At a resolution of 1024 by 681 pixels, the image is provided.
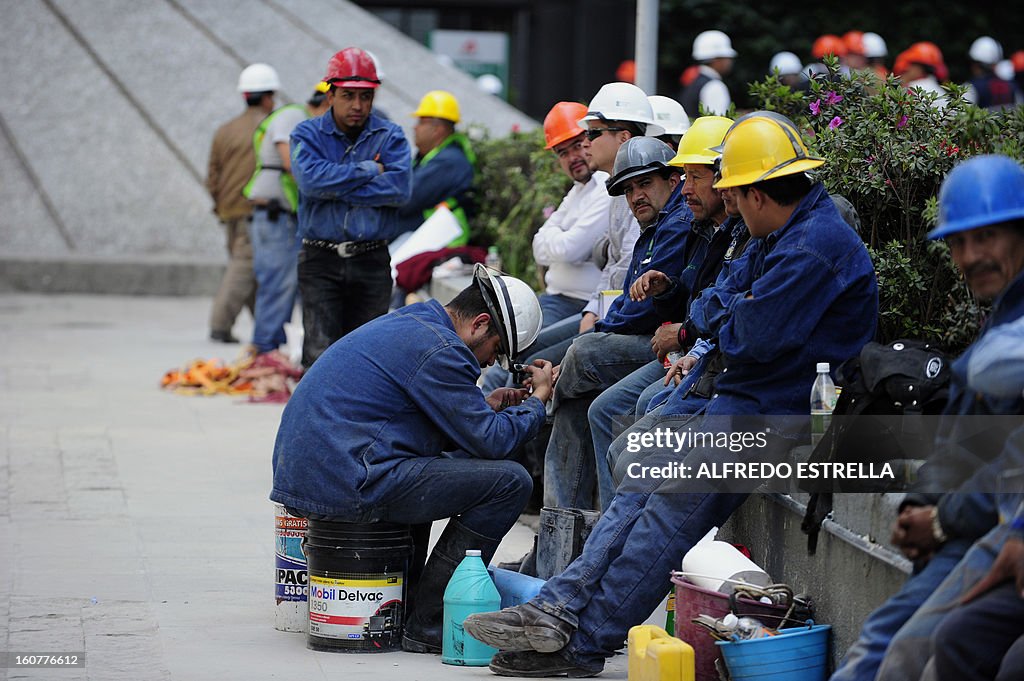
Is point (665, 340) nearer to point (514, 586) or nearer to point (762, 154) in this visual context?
point (514, 586)

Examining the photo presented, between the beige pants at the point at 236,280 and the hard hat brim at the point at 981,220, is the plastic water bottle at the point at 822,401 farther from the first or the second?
the beige pants at the point at 236,280

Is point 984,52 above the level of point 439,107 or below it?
above

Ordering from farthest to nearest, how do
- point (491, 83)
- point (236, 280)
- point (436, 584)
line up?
point (491, 83)
point (236, 280)
point (436, 584)

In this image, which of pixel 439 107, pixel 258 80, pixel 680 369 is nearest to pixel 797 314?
pixel 680 369

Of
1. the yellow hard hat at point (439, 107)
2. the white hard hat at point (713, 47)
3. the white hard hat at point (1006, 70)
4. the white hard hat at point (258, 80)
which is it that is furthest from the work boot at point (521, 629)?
the white hard hat at point (1006, 70)

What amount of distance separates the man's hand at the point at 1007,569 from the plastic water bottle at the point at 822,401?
3.75ft

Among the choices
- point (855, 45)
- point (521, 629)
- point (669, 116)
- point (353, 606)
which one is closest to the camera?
point (521, 629)

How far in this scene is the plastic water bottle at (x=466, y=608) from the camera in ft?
17.8

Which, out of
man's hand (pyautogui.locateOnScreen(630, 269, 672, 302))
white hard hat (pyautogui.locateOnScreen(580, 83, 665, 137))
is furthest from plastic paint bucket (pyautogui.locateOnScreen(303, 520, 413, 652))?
white hard hat (pyautogui.locateOnScreen(580, 83, 665, 137))

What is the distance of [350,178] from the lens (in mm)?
8812

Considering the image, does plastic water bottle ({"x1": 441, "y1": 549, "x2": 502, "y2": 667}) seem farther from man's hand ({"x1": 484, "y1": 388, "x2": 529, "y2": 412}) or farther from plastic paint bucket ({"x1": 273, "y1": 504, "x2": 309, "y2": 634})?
man's hand ({"x1": 484, "y1": 388, "x2": 529, "y2": 412})

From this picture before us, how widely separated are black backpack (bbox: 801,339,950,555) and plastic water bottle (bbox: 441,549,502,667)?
1.30 metres

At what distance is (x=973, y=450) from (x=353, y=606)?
238 cm

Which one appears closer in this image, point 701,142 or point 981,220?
point 981,220
